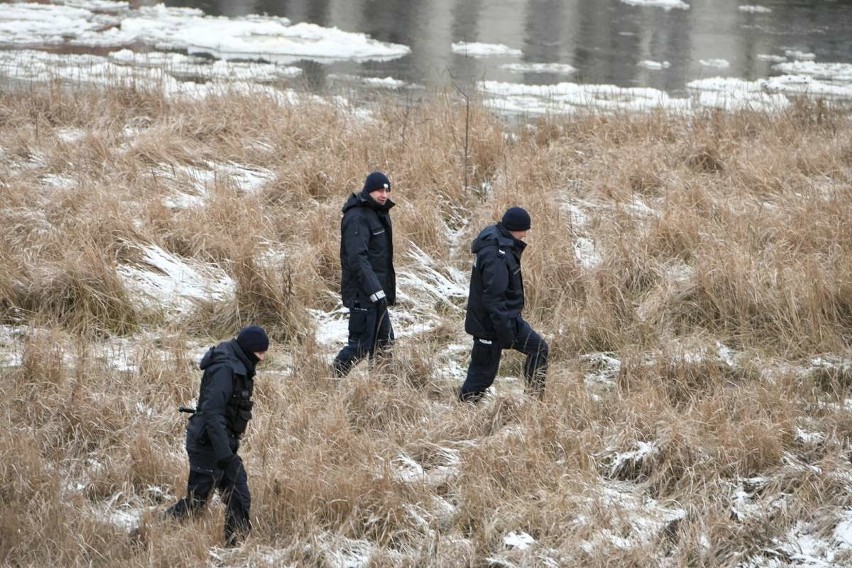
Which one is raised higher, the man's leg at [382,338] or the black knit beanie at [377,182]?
the black knit beanie at [377,182]

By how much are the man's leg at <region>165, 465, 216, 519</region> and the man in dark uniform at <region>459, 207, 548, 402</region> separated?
2186mm

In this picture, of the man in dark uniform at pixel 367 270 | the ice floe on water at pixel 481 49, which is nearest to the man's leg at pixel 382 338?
the man in dark uniform at pixel 367 270

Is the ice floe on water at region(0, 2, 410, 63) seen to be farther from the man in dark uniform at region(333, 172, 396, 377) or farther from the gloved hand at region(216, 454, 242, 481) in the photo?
the gloved hand at region(216, 454, 242, 481)

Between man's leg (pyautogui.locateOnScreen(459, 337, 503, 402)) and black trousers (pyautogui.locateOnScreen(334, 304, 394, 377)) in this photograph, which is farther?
black trousers (pyautogui.locateOnScreen(334, 304, 394, 377))

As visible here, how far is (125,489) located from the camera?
5793 mm

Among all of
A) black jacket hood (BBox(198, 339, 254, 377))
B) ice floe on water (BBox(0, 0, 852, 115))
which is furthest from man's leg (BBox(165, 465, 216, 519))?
ice floe on water (BBox(0, 0, 852, 115))

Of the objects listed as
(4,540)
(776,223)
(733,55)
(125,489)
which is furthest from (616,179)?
(733,55)

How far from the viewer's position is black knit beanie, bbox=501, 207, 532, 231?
6.50m

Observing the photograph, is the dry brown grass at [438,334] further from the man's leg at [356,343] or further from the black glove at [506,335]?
the black glove at [506,335]

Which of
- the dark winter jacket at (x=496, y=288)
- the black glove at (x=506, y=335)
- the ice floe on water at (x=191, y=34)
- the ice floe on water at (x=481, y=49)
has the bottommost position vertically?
the black glove at (x=506, y=335)

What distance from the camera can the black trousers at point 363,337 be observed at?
7.20 metres

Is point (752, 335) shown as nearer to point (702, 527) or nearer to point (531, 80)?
point (702, 527)

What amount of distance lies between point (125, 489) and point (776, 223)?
6633mm

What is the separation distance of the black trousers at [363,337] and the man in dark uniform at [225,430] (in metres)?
2.02
